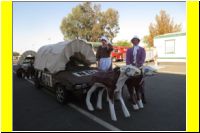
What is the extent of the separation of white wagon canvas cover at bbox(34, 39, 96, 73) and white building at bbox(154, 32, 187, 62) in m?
16.5

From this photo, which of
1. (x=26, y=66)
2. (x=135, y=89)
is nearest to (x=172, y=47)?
(x=26, y=66)

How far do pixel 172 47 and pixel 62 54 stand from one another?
19103mm

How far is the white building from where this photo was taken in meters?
22.7

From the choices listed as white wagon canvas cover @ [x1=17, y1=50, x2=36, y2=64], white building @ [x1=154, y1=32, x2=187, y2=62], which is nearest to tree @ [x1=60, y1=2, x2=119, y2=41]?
white building @ [x1=154, y1=32, x2=187, y2=62]

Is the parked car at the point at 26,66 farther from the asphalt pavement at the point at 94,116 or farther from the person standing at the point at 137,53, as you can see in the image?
the person standing at the point at 137,53

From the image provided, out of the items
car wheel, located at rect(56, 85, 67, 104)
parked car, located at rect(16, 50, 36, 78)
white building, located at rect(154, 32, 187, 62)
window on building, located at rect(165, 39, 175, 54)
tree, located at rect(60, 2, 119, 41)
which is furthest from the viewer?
tree, located at rect(60, 2, 119, 41)

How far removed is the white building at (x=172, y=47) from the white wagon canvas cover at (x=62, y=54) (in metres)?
16.5

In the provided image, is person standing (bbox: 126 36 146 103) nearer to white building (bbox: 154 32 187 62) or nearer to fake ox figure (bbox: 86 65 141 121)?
fake ox figure (bbox: 86 65 141 121)

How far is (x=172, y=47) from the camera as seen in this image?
23969 millimetres

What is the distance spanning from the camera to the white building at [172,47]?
895 inches

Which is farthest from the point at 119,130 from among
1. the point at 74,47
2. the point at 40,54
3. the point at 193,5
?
the point at 40,54

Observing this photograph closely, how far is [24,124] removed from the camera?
510 cm

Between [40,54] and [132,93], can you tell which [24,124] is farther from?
[40,54]

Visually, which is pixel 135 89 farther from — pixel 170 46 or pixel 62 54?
pixel 170 46
